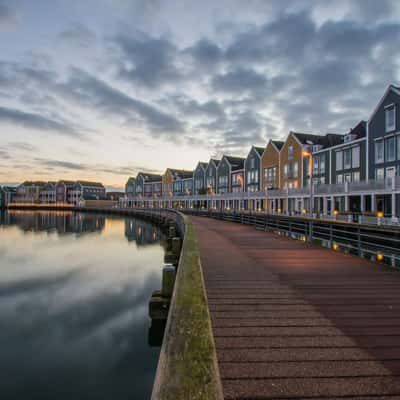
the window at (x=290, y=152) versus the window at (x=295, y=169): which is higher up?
the window at (x=290, y=152)

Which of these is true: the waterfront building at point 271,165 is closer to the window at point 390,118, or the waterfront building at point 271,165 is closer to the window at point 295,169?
the window at point 295,169

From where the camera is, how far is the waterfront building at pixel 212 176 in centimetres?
7038

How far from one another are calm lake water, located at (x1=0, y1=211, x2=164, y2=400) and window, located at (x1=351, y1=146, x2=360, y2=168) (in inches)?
1181

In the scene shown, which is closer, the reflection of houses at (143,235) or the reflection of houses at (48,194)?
the reflection of houses at (143,235)

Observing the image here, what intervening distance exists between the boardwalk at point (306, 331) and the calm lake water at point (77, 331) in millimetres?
3199

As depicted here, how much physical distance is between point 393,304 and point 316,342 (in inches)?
105

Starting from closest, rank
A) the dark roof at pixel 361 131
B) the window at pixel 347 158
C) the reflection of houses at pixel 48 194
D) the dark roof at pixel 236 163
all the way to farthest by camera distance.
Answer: the window at pixel 347 158 < the dark roof at pixel 361 131 < the dark roof at pixel 236 163 < the reflection of houses at pixel 48 194

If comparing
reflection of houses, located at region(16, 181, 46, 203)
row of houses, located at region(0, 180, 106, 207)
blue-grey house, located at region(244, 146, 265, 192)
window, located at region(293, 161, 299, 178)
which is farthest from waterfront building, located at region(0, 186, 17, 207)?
window, located at region(293, 161, 299, 178)

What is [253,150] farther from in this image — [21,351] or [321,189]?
[21,351]

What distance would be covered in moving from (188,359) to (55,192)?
156 meters

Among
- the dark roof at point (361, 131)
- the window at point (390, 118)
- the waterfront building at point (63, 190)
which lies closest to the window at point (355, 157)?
the dark roof at point (361, 131)

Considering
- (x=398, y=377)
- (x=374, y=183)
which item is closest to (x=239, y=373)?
(x=398, y=377)

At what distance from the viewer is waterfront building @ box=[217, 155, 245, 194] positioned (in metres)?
65.5

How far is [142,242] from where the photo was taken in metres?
31.5
